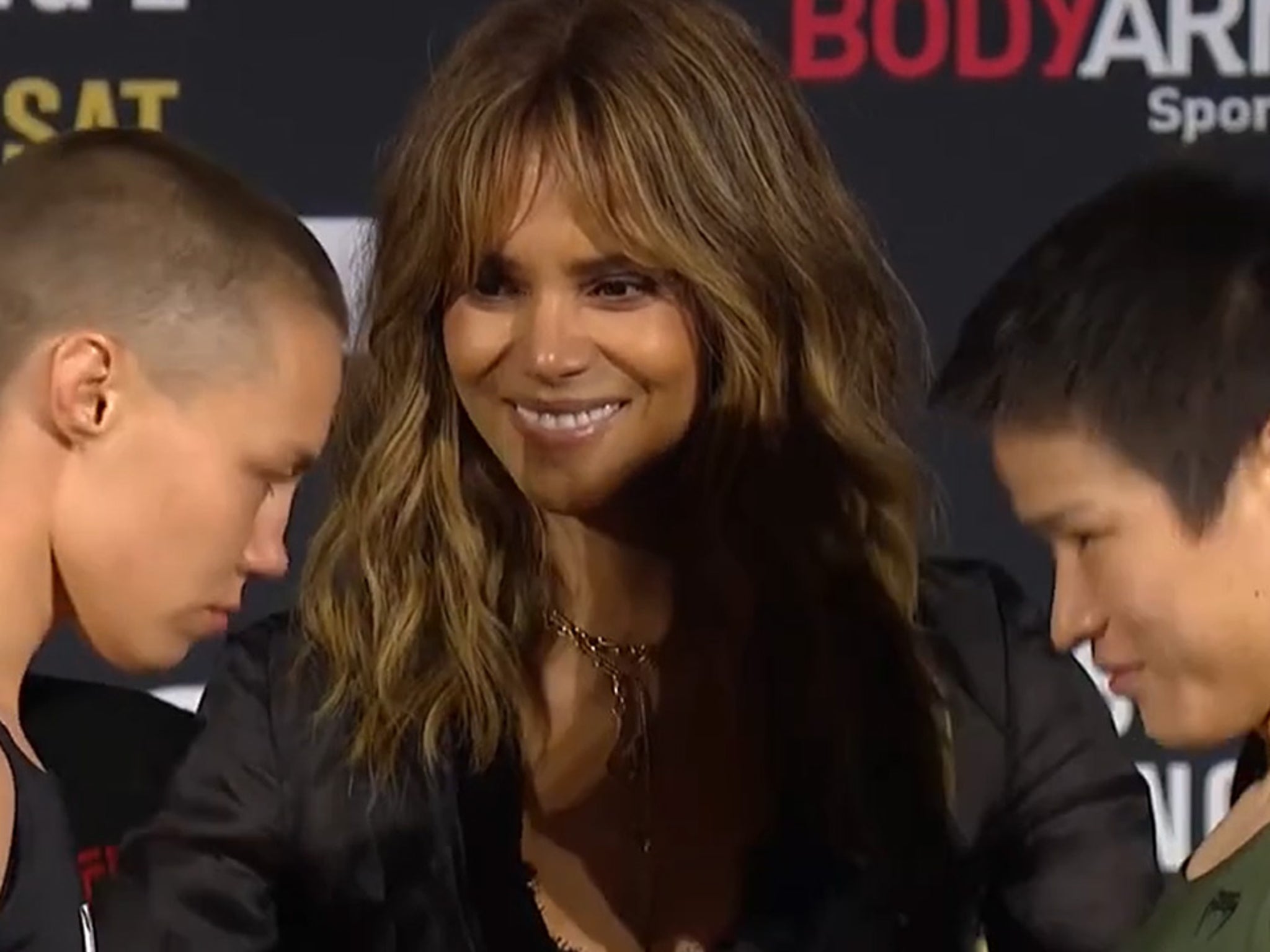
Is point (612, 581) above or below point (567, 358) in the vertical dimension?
below

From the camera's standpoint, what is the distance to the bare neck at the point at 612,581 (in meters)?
1.40

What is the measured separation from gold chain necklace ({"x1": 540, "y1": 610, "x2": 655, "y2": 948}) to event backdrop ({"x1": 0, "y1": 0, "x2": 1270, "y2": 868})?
426 mm

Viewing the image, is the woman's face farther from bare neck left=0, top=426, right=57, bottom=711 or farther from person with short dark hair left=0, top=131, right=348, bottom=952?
bare neck left=0, top=426, right=57, bottom=711

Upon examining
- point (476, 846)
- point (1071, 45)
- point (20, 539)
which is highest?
point (1071, 45)

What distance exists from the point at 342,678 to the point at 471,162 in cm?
30

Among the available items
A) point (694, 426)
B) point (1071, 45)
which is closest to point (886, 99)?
point (1071, 45)

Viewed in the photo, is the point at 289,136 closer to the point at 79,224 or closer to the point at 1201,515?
the point at 79,224

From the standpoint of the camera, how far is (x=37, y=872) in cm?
97

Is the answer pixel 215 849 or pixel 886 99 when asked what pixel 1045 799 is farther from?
pixel 886 99

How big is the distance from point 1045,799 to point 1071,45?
2.37ft

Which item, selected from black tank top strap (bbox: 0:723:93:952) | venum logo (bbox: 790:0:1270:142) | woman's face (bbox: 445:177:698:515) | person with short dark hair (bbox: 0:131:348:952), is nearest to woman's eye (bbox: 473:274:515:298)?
woman's face (bbox: 445:177:698:515)

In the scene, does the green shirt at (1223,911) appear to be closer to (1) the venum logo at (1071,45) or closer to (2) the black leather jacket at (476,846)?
(2) the black leather jacket at (476,846)

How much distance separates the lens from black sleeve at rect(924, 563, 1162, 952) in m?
1.29

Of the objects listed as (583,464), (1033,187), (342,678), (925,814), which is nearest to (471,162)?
(583,464)
